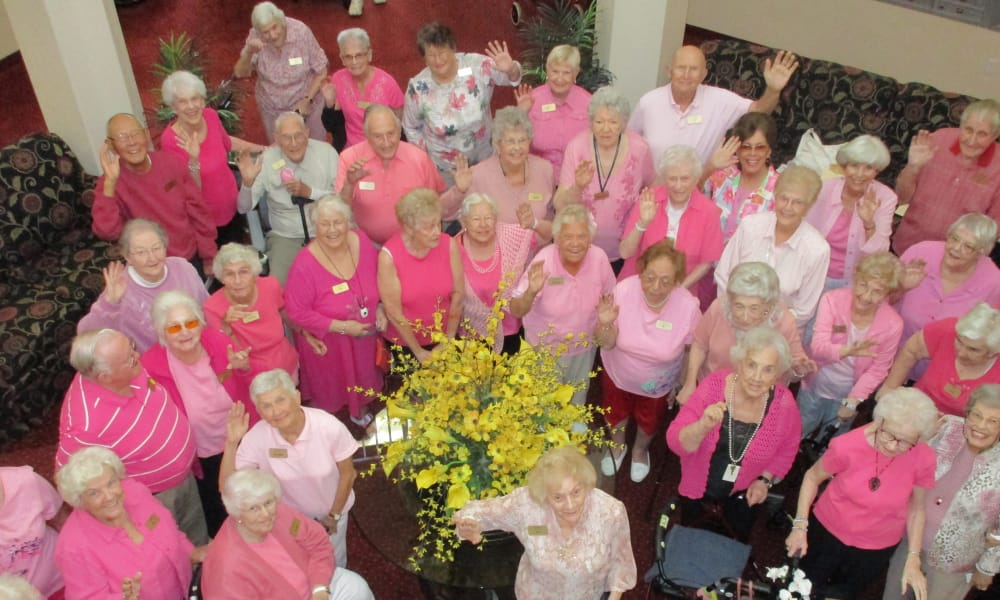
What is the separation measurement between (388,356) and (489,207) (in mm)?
1159

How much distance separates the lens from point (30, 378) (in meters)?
4.77

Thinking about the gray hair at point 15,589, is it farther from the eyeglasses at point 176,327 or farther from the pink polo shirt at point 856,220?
the pink polo shirt at point 856,220

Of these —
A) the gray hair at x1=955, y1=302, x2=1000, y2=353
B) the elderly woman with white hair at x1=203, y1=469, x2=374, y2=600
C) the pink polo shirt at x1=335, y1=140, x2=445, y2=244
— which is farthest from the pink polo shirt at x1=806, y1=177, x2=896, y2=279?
the elderly woman with white hair at x1=203, y1=469, x2=374, y2=600

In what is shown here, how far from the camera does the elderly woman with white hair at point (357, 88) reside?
18.2 feet

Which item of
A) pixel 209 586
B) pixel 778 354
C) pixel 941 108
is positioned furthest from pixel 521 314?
pixel 941 108

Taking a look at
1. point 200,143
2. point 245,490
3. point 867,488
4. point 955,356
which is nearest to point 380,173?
point 200,143

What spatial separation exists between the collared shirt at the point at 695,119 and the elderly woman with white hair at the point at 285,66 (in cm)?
251

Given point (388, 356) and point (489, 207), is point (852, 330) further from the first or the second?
point (388, 356)

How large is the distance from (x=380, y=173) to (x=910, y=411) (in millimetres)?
3063

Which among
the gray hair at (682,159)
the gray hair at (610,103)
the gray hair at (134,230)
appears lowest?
the gray hair at (134,230)

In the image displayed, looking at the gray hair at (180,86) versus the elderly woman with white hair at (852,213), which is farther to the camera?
the gray hair at (180,86)

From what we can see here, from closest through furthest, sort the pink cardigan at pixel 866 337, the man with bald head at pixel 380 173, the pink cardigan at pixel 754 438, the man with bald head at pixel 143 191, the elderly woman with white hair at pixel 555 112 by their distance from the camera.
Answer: the pink cardigan at pixel 754 438
the pink cardigan at pixel 866 337
the man with bald head at pixel 143 191
the man with bald head at pixel 380 173
the elderly woman with white hair at pixel 555 112

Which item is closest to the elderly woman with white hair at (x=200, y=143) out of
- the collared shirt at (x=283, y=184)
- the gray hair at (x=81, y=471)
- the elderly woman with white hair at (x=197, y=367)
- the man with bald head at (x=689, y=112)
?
the collared shirt at (x=283, y=184)

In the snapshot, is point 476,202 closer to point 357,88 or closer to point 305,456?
point 305,456
